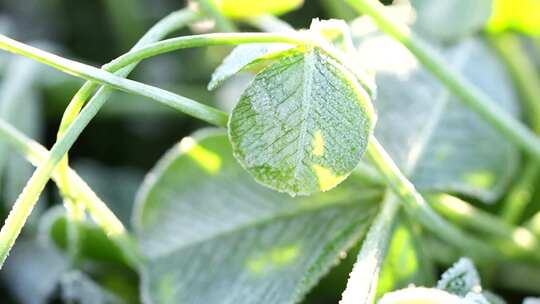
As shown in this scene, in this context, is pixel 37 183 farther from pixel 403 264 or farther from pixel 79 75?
pixel 403 264

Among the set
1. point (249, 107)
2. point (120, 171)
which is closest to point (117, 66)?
point (249, 107)

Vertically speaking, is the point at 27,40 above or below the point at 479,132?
above

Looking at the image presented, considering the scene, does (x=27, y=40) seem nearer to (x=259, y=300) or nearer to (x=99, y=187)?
(x=99, y=187)

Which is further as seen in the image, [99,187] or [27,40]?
[27,40]

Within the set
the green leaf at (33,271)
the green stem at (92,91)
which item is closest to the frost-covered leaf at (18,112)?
the green leaf at (33,271)

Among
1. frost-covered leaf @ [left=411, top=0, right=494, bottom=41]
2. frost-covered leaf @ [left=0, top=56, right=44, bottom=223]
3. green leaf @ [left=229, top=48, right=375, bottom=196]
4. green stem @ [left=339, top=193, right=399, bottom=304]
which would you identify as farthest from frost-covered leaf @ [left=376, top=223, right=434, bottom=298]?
frost-covered leaf @ [left=0, top=56, right=44, bottom=223]

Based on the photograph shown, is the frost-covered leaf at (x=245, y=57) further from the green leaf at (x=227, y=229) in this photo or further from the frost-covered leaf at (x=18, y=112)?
the frost-covered leaf at (x=18, y=112)

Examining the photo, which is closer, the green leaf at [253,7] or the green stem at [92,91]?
the green stem at [92,91]
